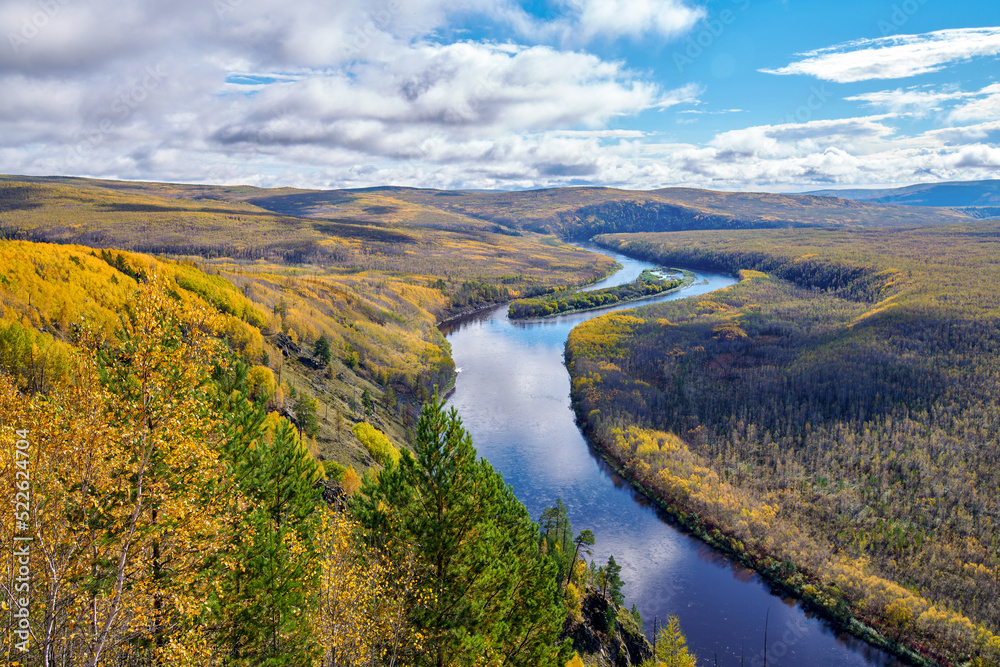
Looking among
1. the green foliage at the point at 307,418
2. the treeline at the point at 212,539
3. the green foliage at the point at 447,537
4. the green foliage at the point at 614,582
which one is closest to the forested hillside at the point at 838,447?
the green foliage at the point at 614,582

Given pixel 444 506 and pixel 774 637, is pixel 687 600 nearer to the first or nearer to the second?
pixel 774 637

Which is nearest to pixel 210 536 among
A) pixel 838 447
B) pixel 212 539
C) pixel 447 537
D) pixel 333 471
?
pixel 212 539

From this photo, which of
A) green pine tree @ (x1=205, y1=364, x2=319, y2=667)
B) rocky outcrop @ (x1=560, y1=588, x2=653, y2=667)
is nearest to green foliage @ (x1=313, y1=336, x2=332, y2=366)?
Result: rocky outcrop @ (x1=560, y1=588, x2=653, y2=667)

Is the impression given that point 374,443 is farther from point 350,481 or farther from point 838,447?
point 838,447

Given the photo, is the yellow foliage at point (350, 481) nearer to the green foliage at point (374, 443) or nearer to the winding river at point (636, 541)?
the green foliage at point (374, 443)

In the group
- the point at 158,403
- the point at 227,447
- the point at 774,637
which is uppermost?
the point at 158,403

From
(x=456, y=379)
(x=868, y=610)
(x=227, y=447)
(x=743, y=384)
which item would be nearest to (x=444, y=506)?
(x=227, y=447)
